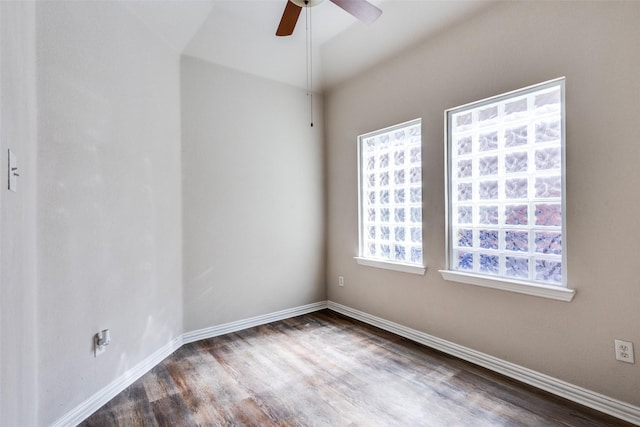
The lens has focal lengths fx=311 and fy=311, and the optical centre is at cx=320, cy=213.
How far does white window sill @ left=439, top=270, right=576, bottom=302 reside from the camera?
1.95 m

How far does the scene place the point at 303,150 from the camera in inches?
145

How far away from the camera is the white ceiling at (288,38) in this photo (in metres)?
2.45

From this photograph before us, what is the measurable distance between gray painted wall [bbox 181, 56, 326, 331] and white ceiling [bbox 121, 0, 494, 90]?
0.20m

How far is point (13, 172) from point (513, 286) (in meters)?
2.80

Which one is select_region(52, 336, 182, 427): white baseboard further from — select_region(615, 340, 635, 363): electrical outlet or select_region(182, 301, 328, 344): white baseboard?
select_region(615, 340, 635, 363): electrical outlet

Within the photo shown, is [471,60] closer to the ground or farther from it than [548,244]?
farther from it

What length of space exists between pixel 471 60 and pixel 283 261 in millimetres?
2594

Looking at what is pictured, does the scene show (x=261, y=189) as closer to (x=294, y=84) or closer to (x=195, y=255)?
(x=195, y=255)

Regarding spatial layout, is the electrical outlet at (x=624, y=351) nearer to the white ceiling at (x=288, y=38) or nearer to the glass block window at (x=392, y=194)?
the glass block window at (x=392, y=194)

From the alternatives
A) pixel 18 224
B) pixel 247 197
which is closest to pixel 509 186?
pixel 247 197

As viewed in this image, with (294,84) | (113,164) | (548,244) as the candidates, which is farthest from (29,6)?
(548,244)

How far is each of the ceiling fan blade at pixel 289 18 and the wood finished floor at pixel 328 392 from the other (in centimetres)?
253

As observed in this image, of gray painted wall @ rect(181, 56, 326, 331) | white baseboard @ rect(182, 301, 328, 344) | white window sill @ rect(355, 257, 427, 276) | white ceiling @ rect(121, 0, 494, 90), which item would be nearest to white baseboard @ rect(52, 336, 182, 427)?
white baseboard @ rect(182, 301, 328, 344)

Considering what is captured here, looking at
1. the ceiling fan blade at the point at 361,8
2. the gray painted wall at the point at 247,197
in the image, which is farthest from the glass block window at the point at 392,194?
the ceiling fan blade at the point at 361,8
